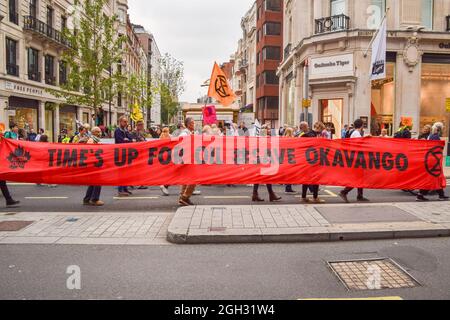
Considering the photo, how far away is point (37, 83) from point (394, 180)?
92.8ft

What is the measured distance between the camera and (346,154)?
9.22m

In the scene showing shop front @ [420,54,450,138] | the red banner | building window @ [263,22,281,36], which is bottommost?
the red banner

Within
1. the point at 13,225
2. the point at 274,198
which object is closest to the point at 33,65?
the point at 13,225

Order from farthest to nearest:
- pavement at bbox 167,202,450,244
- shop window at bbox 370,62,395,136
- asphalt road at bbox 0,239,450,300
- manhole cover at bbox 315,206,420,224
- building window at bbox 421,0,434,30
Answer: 1. shop window at bbox 370,62,395,136
2. building window at bbox 421,0,434,30
3. manhole cover at bbox 315,206,420,224
4. pavement at bbox 167,202,450,244
5. asphalt road at bbox 0,239,450,300

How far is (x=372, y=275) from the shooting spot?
4645 mm

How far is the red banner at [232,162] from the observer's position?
28.7ft

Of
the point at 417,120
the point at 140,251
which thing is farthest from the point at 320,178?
the point at 417,120

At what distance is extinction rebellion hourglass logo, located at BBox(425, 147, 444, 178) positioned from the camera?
30.9ft

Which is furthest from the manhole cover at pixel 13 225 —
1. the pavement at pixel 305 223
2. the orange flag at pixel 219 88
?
the orange flag at pixel 219 88

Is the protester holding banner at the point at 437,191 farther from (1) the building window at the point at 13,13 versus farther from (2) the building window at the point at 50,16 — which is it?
(2) the building window at the point at 50,16

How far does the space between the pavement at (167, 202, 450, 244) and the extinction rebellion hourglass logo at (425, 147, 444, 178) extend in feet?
5.52

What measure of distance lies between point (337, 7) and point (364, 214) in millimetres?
21690

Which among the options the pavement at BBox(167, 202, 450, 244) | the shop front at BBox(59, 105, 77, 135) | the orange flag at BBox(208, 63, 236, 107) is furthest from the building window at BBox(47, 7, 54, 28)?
the pavement at BBox(167, 202, 450, 244)

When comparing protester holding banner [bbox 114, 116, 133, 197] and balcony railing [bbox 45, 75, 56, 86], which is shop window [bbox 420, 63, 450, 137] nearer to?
protester holding banner [bbox 114, 116, 133, 197]
